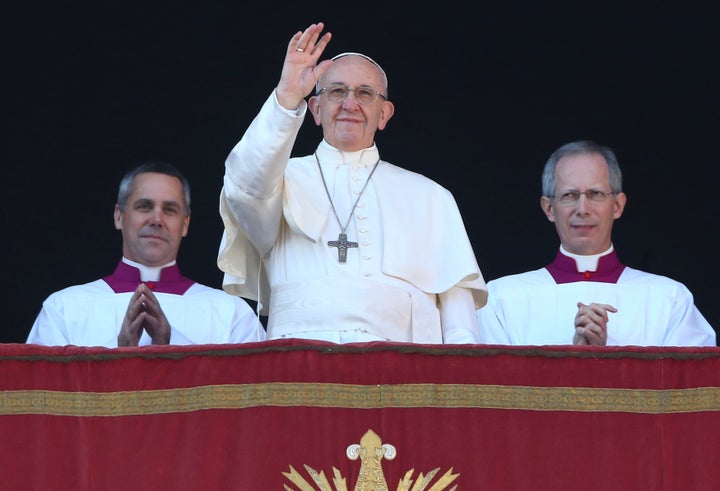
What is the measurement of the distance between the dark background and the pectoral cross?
2.34m

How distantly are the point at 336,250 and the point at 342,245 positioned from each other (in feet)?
0.08

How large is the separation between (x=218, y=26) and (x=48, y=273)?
49.7 inches

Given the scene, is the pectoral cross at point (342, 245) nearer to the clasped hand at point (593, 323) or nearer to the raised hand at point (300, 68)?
the raised hand at point (300, 68)

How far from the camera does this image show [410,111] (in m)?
7.50

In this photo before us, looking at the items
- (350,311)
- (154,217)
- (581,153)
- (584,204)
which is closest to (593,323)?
(350,311)

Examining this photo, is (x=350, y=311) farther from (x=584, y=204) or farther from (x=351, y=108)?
(x=584, y=204)

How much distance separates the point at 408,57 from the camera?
741 centimetres

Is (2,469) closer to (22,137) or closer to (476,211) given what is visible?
(22,137)

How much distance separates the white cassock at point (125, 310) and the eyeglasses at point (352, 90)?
108cm

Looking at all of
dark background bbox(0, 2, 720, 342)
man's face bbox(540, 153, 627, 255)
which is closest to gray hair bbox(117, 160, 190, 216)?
dark background bbox(0, 2, 720, 342)

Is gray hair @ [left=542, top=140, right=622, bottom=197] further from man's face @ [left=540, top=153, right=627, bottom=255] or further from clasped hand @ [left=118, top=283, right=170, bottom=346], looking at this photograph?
clasped hand @ [left=118, top=283, right=170, bottom=346]

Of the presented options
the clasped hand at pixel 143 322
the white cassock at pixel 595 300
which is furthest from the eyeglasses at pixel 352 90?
the white cassock at pixel 595 300

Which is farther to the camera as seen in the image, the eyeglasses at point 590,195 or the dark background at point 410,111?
the dark background at point 410,111

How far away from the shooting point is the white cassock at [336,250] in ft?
16.3
